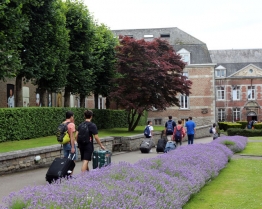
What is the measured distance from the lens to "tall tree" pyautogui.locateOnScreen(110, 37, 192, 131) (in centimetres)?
2781

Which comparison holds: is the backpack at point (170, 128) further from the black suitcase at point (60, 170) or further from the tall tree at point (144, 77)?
the black suitcase at point (60, 170)

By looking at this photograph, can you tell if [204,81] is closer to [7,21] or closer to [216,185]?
[7,21]

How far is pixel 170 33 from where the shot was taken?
197 ft

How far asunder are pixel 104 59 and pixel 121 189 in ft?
91.7

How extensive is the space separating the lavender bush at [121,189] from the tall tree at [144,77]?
17.6m

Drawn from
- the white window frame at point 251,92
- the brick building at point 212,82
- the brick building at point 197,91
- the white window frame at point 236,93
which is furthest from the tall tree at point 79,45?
the white window frame at point 251,92

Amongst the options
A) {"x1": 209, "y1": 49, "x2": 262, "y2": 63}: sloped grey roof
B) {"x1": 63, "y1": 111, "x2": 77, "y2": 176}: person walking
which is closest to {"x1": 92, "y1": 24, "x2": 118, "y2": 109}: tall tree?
{"x1": 63, "y1": 111, "x2": 77, "y2": 176}: person walking

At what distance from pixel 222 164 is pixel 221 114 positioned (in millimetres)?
48604

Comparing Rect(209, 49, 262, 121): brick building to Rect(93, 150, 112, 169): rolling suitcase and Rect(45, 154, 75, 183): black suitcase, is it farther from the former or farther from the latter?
Rect(45, 154, 75, 183): black suitcase

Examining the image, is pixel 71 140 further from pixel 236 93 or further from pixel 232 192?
pixel 236 93

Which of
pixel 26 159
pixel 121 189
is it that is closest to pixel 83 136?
pixel 26 159

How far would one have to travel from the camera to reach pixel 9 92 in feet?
96.6

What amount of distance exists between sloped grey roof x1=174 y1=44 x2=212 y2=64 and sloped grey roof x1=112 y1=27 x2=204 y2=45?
4.63m

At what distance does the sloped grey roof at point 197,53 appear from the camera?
170 ft
